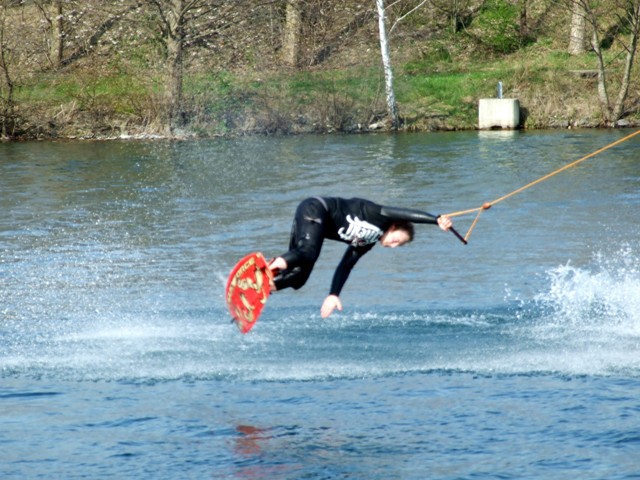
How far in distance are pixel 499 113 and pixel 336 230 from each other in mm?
22745

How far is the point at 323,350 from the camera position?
9953 mm

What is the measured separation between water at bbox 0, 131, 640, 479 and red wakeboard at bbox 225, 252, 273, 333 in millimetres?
517

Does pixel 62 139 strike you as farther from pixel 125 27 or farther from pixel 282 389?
pixel 282 389

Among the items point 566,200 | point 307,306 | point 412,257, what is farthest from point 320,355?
point 566,200

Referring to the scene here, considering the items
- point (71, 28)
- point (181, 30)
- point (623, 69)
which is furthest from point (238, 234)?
point (71, 28)

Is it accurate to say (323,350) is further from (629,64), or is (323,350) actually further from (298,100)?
(298,100)

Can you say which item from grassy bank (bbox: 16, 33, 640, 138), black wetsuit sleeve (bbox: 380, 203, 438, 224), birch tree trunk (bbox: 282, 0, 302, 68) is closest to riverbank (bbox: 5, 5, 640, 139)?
grassy bank (bbox: 16, 33, 640, 138)

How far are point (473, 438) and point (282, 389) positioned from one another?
1.75 m

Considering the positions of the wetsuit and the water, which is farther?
the wetsuit

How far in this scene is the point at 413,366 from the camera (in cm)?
940

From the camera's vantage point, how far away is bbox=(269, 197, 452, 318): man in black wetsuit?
9094mm

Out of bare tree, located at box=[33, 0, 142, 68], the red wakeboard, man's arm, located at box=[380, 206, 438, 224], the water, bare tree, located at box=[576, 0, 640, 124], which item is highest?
bare tree, located at box=[33, 0, 142, 68]

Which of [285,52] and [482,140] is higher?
[285,52]

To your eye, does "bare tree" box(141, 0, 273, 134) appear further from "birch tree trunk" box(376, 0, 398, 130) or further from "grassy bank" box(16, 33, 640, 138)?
"birch tree trunk" box(376, 0, 398, 130)
